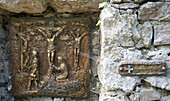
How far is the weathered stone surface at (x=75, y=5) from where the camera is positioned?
1919 mm

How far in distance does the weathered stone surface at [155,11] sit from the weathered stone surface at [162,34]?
0.08m

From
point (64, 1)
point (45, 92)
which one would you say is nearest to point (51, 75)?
point (45, 92)

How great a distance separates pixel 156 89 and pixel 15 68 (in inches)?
72.9

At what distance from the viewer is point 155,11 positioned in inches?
62.3

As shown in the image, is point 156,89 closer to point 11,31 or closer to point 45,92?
point 45,92

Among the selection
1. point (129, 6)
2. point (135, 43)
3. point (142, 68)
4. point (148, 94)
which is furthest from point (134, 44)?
point (148, 94)

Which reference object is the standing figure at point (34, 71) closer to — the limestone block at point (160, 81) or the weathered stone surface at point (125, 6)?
the weathered stone surface at point (125, 6)

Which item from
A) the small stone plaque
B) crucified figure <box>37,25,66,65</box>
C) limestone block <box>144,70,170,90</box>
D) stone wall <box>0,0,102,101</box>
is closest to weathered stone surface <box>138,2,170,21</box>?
the small stone plaque

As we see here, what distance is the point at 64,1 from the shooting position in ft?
6.23

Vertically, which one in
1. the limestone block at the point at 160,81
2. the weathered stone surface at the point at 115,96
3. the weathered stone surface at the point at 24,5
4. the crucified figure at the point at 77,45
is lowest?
the weathered stone surface at the point at 115,96

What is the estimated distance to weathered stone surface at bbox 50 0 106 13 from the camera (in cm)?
192

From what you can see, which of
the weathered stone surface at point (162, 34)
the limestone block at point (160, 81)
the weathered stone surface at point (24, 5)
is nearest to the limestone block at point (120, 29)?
the weathered stone surface at point (162, 34)

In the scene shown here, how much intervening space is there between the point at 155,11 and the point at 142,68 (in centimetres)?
57

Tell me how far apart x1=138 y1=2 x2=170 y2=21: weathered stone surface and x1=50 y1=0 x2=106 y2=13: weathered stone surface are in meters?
0.54
